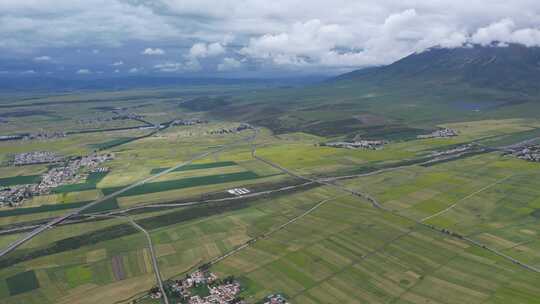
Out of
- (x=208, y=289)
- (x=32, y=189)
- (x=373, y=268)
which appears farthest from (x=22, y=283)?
(x=32, y=189)

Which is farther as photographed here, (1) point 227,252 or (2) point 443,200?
(2) point 443,200

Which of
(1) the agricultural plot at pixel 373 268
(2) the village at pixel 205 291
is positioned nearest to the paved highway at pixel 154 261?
(2) the village at pixel 205 291

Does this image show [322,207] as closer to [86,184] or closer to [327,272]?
[327,272]

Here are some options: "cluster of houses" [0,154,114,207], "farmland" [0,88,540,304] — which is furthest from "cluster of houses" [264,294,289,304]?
"cluster of houses" [0,154,114,207]

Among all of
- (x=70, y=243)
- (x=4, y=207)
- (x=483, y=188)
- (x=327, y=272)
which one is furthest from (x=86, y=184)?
(x=483, y=188)

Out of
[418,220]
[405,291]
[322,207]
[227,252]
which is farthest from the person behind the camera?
[322,207]

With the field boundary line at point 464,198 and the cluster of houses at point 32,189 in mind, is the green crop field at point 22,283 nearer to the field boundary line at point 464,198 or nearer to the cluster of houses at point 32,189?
the cluster of houses at point 32,189

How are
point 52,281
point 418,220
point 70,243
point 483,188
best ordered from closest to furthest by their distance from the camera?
point 52,281, point 70,243, point 418,220, point 483,188

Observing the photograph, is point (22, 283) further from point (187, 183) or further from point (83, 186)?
point (187, 183)
